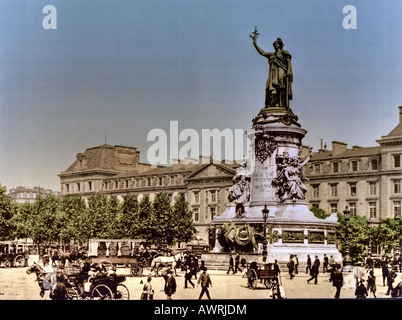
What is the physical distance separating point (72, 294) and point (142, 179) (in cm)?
8083

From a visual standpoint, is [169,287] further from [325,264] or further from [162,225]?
[162,225]

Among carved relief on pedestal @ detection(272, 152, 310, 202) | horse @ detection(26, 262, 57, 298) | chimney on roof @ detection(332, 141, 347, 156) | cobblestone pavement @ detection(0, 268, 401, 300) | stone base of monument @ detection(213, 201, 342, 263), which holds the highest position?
chimney on roof @ detection(332, 141, 347, 156)

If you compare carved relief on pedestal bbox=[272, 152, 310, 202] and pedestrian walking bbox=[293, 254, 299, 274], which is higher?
carved relief on pedestal bbox=[272, 152, 310, 202]

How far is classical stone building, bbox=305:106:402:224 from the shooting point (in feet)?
259

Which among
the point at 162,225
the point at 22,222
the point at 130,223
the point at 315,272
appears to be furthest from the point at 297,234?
the point at 22,222

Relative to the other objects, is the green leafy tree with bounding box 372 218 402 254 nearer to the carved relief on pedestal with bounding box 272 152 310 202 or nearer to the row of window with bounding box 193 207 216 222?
the carved relief on pedestal with bounding box 272 152 310 202

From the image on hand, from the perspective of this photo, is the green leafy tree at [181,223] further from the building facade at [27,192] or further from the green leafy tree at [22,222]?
the building facade at [27,192]

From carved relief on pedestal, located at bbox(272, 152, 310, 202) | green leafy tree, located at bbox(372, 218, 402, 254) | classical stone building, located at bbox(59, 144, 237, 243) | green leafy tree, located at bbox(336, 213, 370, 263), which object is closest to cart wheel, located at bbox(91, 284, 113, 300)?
carved relief on pedestal, located at bbox(272, 152, 310, 202)

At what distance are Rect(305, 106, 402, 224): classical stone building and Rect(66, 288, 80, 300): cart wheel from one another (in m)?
57.7

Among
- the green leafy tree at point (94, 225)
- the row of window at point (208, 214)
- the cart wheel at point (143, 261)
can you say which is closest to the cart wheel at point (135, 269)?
the cart wheel at point (143, 261)

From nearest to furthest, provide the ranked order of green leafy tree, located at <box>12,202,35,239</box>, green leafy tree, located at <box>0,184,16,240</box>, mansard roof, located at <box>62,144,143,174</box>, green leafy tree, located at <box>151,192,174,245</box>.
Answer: green leafy tree, located at <box>0,184,16,240</box> → green leafy tree, located at <box>12,202,35,239</box> → green leafy tree, located at <box>151,192,174,245</box> → mansard roof, located at <box>62,144,143,174</box>

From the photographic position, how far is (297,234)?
39.9 meters
